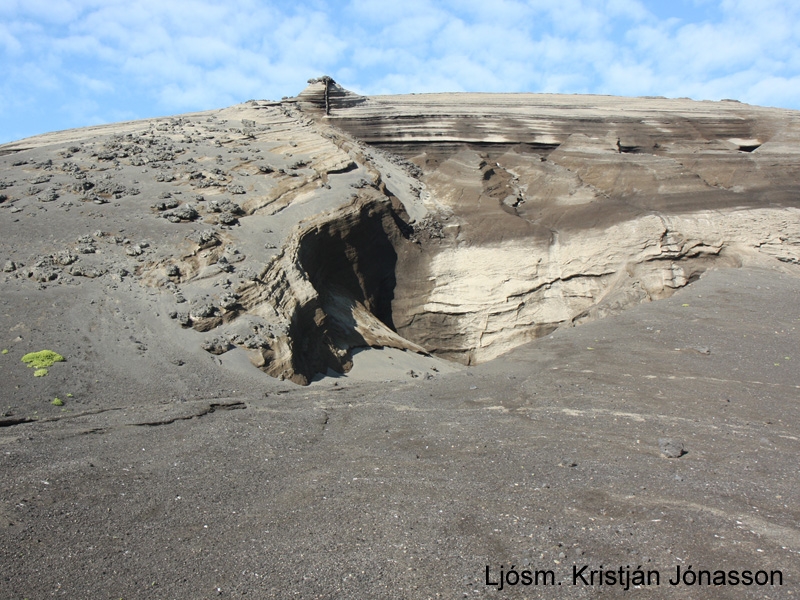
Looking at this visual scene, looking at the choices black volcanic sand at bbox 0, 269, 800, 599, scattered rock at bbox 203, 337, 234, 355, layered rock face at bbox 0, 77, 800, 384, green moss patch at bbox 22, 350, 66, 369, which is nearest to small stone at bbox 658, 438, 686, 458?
black volcanic sand at bbox 0, 269, 800, 599

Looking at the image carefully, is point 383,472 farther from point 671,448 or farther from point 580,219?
point 580,219

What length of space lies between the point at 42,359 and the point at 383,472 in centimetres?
692

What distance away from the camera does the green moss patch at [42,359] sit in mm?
10227

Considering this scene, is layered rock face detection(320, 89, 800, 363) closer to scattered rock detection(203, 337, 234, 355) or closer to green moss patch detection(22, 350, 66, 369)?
scattered rock detection(203, 337, 234, 355)

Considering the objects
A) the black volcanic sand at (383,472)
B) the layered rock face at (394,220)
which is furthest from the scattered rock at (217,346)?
the black volcanic sand at (383,472)

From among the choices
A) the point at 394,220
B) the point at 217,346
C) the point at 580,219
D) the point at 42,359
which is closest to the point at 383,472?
the point at 217,346

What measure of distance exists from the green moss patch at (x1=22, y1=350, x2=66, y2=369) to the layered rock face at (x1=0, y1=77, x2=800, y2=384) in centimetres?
258

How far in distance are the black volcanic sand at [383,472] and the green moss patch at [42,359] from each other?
0.16 m

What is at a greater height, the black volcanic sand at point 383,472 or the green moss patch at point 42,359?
the green moss patch at point 42,359

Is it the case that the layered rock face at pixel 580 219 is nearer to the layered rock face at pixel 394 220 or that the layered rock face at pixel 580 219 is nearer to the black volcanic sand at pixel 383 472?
the layered rock face at pixel 394 220

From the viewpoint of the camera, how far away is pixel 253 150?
66.7 feet

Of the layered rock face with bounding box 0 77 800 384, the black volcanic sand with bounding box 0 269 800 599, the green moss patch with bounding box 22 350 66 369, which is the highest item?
the layered rock face with bounding box 0 77 800 384

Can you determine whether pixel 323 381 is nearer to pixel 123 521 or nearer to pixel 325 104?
pixel 123 521

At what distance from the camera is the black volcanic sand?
4723 mm
